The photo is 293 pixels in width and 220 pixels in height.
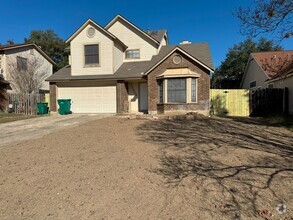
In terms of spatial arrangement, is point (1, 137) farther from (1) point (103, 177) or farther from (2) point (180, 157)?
(2) point (180, 157)

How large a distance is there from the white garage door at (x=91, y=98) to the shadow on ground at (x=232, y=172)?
37.2 feet

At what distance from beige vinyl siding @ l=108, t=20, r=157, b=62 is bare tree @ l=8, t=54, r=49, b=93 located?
1084 centimetres

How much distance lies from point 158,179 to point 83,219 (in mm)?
1696

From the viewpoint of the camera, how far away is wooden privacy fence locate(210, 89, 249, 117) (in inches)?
671

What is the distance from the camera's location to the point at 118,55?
776 inches

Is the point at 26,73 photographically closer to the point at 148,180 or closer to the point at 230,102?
the point at 230,102

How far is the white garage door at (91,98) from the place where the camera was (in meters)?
18.9

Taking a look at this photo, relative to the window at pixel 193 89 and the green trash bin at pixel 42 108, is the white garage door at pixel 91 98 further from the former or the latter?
the window at pixel 193 89

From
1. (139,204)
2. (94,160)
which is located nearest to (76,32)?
(94,160)

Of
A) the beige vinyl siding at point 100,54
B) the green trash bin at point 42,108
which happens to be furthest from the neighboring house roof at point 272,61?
the green trash bin at point 42,108

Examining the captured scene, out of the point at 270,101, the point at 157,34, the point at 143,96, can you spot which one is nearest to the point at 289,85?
the point at 270,101

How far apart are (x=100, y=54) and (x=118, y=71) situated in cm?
201

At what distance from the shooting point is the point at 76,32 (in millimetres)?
18828

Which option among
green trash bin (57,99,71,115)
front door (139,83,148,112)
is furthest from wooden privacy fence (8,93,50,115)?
front door (139,83,148,112)
